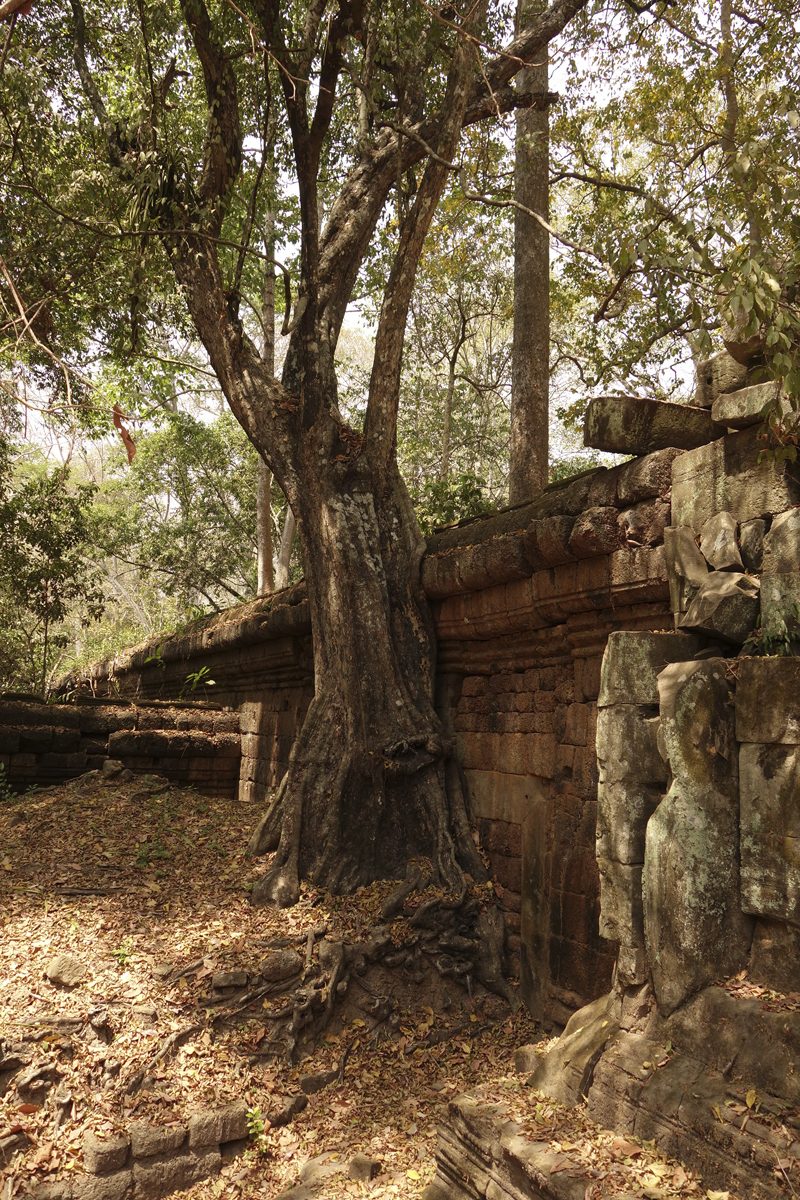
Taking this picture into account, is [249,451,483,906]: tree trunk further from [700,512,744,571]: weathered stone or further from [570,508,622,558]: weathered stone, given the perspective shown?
[700,512,744,571]: weathered stone

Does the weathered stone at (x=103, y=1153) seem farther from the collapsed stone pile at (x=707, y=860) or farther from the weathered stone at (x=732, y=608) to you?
the weathered stone at (x=732, y=608)

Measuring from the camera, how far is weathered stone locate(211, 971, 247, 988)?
433 centimetres

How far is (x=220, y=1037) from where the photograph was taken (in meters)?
4.17

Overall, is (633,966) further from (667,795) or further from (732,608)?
(732,608)

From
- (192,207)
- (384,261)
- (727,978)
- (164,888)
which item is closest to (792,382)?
(727,978)

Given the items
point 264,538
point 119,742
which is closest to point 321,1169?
point 119,742

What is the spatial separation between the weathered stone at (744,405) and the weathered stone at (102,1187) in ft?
12.4

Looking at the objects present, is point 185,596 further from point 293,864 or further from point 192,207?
point 293,864

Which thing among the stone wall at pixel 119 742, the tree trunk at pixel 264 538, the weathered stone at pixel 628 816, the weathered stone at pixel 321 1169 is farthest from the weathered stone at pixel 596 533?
the tree trunk at pixel 264 538

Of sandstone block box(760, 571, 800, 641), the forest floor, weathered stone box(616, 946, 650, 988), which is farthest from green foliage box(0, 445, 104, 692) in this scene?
sandstone block box(760, 571, 800, 641)

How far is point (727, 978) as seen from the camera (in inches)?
111

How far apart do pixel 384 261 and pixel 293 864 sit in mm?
8756

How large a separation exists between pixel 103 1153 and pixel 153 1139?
0.65ft

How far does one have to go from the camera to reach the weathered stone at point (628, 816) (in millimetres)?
3170
